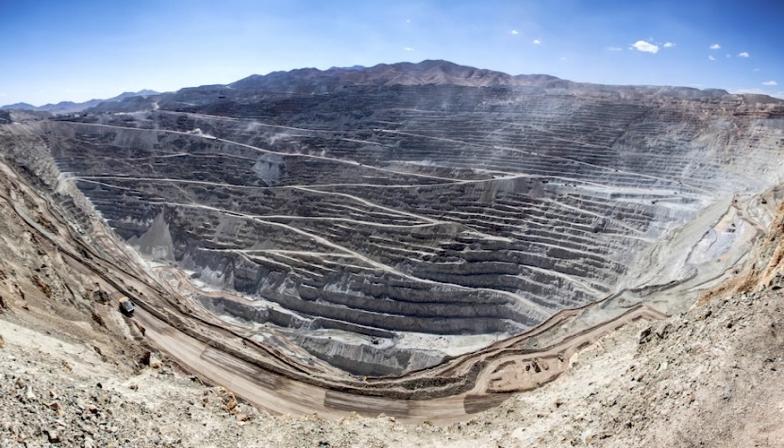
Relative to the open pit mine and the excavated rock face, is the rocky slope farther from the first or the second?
the excavated rock face

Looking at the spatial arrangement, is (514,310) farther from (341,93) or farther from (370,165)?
(341,93)

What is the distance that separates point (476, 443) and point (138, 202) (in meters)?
43.0

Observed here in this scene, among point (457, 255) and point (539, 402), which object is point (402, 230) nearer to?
point (457, 255)

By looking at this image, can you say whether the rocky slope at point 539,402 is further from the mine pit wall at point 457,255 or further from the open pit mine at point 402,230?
the mine pit wall at point 457,255

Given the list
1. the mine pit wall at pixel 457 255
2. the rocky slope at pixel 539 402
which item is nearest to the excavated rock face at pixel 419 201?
the mine pit wall at pixel 457 255

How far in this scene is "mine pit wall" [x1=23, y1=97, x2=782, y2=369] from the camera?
30141mm

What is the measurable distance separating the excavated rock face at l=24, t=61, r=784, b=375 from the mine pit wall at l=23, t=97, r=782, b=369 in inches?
5.2

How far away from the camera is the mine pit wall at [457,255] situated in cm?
3014

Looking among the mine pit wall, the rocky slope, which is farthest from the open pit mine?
the rocky slope

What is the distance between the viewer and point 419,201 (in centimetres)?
4222

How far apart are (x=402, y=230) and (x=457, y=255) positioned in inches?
217

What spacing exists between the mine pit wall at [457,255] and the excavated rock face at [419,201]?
131mm

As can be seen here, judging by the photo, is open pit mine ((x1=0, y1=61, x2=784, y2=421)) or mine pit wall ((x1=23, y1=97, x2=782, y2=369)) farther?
mine pit wall ((x1=23, y1=97, x2=782, y2=369))

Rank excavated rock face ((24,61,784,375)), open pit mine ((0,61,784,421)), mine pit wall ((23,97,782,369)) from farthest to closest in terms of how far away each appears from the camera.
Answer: excavated rock face ((24,61,784,375)) → mine pit wall ((23,97,782,369)) → open pit mine ((0,61,784,421))
